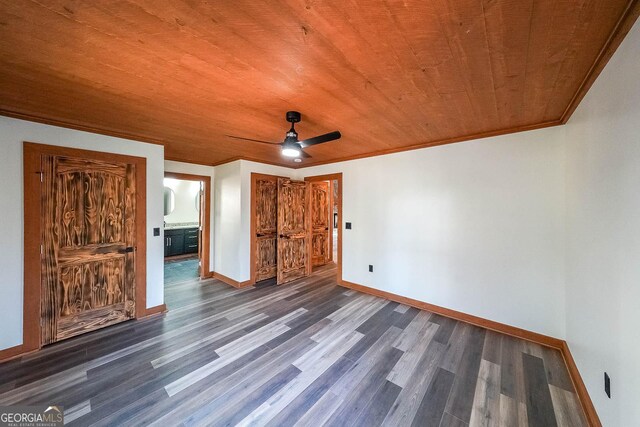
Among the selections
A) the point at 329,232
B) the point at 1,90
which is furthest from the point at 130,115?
the point at 329,232

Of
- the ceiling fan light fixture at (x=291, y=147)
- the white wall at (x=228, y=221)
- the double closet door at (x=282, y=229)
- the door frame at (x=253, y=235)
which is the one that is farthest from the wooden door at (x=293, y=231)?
the ceiling fan light fixture at (x=291, y=147)

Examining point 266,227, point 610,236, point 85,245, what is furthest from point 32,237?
point 610,236

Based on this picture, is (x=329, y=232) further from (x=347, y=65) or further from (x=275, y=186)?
(x=347, y=65)

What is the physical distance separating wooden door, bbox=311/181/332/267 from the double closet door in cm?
68

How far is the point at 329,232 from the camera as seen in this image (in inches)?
241

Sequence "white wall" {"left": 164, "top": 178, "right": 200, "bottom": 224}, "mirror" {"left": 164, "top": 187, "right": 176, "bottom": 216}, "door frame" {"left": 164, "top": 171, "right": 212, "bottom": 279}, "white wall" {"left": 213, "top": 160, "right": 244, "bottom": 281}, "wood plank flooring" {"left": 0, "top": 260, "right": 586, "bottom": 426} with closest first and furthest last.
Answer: "wood plank flooring" {"left": 0, "top": 260, "right": 586, "bottom": 426} < "white wall" {"left": 213, "top": 160, "right": 244, "bottom": 281} < "door frame" {"left": 164, "top": 171, "right": 212, "bottom": 279} < "mirror" {"left": 164, "top": 187, "right": 176, "bottom": 216} < "white wall" {"left": 164, "top": 178, "right": 200, "bottom": 224}

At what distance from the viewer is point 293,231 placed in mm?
4715

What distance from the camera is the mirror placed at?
22.4ft

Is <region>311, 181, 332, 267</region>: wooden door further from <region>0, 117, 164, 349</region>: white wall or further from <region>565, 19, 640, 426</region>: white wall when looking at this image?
<region>565, 19, 640, 426</region>: white wall

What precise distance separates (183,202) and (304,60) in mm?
7197

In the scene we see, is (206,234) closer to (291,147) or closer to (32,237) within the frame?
(32,237)

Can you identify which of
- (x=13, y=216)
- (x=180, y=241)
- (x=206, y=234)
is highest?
(x=13, y=216)

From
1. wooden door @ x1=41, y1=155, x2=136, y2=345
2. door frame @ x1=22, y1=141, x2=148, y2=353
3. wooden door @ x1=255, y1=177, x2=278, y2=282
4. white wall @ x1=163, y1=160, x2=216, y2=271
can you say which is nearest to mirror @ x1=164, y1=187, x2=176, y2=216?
white wall @ x1=163, y1=160, x2=216, y2=271

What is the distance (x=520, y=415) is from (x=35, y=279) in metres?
4.52
